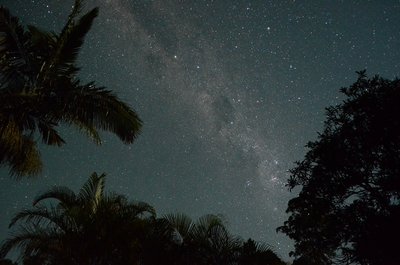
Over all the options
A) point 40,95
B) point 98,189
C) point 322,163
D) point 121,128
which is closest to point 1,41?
point 40,95

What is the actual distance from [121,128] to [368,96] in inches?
295

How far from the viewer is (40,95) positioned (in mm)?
6305

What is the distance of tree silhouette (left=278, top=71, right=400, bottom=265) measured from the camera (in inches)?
360

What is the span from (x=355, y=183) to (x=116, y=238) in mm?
Result: 6829

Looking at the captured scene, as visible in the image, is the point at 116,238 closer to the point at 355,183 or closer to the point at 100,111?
the point at 100,111

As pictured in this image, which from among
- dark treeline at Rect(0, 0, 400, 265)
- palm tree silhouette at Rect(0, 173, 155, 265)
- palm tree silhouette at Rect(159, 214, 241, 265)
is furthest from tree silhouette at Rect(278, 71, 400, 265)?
palm tree silhouette at Rect(0, 173, 155, 265)

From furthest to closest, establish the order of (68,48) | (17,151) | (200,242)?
1. (200,242)
2. (68,48)
3. (17,151)

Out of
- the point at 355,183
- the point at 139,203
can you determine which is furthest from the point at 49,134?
the point at 355,183

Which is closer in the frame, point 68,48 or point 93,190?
point 68,48

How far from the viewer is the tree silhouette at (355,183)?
9141 millimetres

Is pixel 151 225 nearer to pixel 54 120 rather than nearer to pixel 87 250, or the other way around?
pixel 87 250

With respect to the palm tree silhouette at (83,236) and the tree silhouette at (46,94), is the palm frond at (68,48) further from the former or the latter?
the palm tree silhouette at (83,236)

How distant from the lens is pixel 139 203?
31.0 feet

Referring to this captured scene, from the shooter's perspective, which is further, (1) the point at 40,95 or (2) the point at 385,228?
(2) the point at 385,228
